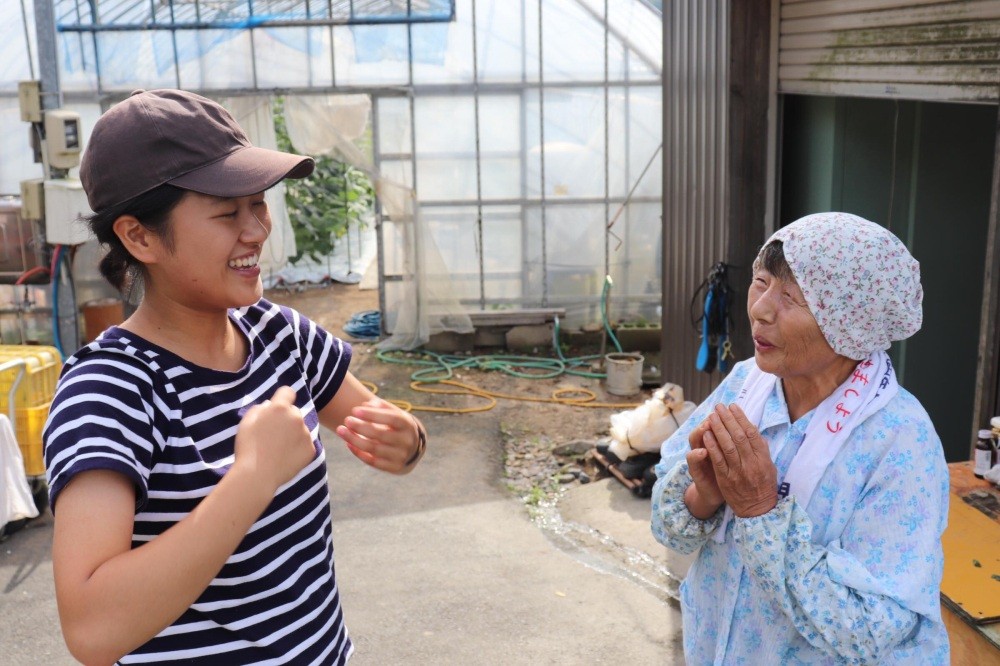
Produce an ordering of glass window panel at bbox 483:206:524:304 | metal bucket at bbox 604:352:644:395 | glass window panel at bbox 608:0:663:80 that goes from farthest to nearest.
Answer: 1. glass window panel at bbox 483:206:524:304
2. glass window panel at bbox 608:0:663:80
3. metal bucket at bbox 604:352:644:395

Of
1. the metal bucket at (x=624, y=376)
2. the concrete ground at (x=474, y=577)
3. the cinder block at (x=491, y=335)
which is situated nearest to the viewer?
the concrete ground at (x=474, y=577)

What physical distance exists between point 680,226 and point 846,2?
2301 millimetres

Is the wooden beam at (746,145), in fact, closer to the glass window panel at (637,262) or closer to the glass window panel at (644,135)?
the glass window panel at (644,135)

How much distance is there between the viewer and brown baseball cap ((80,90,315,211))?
153 cm

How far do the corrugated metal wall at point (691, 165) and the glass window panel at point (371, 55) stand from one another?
11.5 feet

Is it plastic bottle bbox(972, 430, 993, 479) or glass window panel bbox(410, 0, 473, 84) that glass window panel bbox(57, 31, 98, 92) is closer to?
glass window panel bbox(410, 0, 473, 84)

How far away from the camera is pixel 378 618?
4574 millimetres

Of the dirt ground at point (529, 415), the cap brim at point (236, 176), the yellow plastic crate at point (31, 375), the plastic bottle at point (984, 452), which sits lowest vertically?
the dirt ground at point (529, 415)

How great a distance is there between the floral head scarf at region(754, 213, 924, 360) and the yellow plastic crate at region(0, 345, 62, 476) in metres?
4.78

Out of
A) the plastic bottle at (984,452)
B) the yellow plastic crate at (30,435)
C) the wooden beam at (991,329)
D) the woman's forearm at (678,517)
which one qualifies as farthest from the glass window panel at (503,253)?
the woman's forearm at (678,517)

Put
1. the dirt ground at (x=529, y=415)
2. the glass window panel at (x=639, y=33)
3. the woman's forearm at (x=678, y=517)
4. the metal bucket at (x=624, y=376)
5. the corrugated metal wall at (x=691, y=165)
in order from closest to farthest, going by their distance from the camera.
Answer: the woman's forearm at (x=678, y=517) → the corrugated metal wall at (x=691, y=165) → the dirt ground at (x=529, y=415) → the metal bucket at (x=624, y=376) → the glass window panel at (x=639, y=33)

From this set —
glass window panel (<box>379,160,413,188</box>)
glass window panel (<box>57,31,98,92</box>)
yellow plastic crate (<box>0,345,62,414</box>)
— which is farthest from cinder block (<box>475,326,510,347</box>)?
yellow plastic crate (<box>0,345,62,414</box>)

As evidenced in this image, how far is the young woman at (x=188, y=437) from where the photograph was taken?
134 cm

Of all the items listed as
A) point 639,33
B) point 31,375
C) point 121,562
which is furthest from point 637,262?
point 121,562
